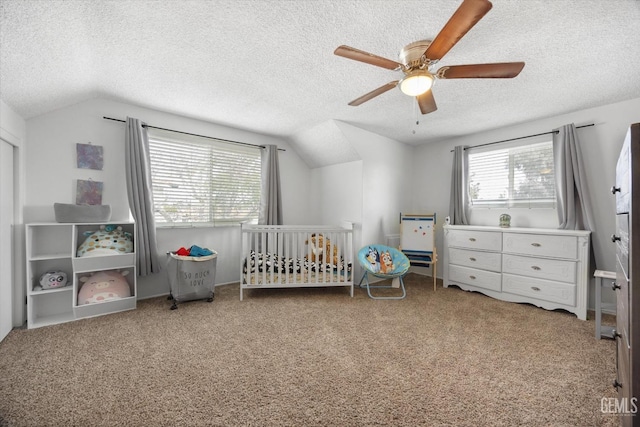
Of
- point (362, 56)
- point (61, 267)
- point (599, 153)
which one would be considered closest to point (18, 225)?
point (61, 267)

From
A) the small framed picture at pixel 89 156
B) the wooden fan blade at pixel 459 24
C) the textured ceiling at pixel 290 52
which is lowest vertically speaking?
the small framed picture at pixel 89 156

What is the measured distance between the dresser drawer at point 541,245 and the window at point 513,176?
620 mm

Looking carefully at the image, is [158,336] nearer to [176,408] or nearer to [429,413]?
[176,408]

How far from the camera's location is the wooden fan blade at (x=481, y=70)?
1.53 metres

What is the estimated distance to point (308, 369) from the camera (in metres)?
1.62

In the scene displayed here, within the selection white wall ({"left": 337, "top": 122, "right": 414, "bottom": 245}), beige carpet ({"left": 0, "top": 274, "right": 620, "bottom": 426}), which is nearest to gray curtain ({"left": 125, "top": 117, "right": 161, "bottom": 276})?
beige carpet ({"left": 0, "top": 274, "right": 620, "bottom": 426})

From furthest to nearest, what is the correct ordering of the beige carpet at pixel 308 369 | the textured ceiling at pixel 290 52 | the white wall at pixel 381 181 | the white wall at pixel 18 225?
the white wall at pixel 381 181
the white wall at pixel 18 225
the textured ceiling at pixel 290 52
the beige carpet at pixel 308 369

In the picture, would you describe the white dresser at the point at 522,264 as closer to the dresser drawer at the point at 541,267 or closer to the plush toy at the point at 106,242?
the dresser drawer at the point at 541,267

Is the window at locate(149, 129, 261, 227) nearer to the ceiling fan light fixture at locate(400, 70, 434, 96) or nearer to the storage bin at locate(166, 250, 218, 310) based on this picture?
the storage bin at locate(166, 250, 218, 310)

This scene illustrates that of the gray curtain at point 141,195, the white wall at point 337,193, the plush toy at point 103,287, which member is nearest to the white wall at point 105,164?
the gray curtain at point 141,195

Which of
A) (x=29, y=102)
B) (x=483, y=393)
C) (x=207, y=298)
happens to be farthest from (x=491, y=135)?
(x=29, y=102)

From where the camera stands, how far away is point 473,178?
12.3 ft

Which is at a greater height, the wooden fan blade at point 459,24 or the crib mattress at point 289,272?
the wooden fan blade at point 459,24

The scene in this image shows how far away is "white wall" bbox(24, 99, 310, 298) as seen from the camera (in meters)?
2.41
